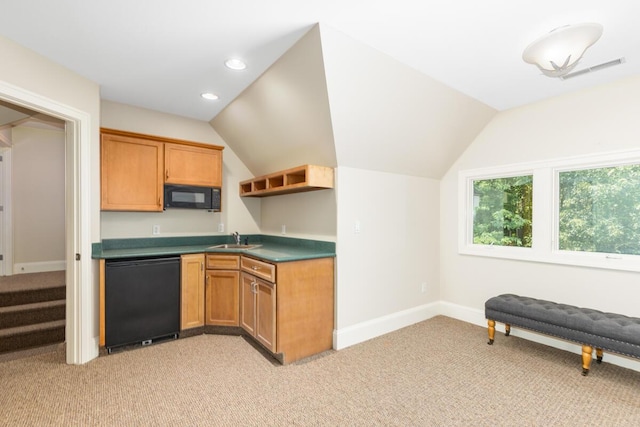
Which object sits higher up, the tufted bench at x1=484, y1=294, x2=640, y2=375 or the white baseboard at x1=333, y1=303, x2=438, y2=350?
the tufted bench at x1=484, y1=294, x2=640, y2=375

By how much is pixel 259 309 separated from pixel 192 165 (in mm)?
1948

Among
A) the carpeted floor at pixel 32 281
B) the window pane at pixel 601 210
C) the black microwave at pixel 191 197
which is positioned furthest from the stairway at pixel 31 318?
the window pane at pixel 601 210

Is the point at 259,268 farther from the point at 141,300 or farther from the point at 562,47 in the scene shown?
the point at 562,47

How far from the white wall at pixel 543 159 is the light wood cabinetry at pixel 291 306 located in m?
1.95

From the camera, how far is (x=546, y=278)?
10.5 feet

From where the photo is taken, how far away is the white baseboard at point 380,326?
10.1 feet

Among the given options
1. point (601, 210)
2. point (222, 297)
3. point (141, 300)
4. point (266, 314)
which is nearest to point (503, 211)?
point (601, 210)

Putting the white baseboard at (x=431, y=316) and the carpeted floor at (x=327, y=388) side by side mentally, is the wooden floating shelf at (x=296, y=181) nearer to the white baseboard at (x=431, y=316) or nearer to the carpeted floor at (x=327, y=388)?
the white baseboard at (x=431, y=316)

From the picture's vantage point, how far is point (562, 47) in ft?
5.77

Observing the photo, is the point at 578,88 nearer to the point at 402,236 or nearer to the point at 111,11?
the point at 402,236

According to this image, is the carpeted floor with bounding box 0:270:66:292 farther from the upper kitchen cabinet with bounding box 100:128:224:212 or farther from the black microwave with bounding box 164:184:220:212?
the black microwave with bounding box 164:184:220:212

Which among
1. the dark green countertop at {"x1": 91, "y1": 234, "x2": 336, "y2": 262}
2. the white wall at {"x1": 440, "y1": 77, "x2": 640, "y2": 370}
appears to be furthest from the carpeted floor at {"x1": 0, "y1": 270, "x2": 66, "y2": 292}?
the white wall at {"x1": 440, "y1": 77, "x2": 640, "y2": 370}

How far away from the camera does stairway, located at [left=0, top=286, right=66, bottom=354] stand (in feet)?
9.84

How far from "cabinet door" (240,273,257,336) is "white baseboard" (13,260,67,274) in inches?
114
